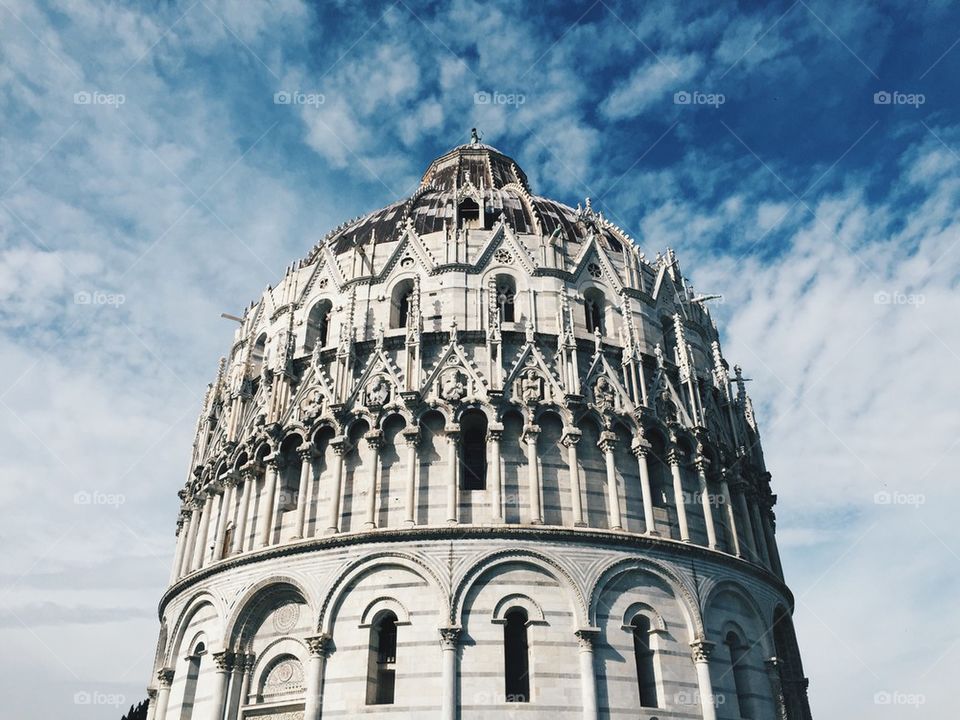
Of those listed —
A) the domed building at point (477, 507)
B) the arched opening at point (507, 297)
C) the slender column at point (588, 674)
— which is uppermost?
the arched opening at point (507, 297)

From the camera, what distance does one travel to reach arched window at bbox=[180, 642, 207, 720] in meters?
23.8

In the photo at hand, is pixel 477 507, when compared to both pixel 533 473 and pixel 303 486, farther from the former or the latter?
pixel 303 486

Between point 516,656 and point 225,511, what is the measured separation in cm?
1081

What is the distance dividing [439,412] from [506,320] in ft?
15.7

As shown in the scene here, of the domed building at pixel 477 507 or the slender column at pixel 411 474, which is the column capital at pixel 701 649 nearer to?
the domed building at pixel 477 507

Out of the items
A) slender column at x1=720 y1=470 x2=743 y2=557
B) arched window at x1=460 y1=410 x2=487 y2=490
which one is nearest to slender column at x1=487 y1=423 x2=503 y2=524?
arched window at x1=460 y1=410 x2=487 y2=490

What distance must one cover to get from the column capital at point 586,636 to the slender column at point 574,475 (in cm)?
285

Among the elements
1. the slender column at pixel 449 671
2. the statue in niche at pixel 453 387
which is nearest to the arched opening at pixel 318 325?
the statue in niche at pixel 453 387

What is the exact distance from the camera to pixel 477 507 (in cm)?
2305

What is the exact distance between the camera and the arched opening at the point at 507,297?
2761 centimetres

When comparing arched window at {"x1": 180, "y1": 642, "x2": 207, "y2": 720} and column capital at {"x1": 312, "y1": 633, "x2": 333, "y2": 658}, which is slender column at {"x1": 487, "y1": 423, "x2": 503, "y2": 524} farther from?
arched window at {"x1": 180, "y1": 642, "x2": 207, "y2": 720}

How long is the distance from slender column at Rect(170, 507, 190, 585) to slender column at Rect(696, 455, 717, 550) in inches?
689

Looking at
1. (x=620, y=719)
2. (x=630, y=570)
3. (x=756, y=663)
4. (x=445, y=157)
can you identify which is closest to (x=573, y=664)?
(x=620, y=719)

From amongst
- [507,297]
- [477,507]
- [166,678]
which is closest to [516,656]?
[477,507]
